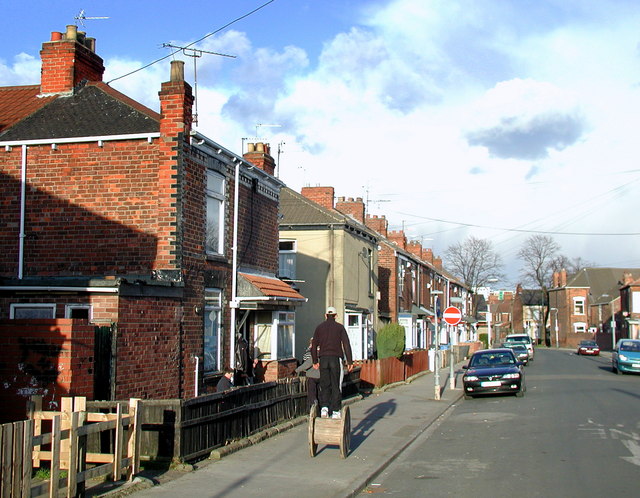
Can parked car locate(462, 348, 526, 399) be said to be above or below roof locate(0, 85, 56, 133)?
below

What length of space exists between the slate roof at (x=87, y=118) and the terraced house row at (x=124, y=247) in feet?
0.14

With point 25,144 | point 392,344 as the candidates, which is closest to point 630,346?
point 392,344

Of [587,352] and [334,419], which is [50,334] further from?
[587,352]

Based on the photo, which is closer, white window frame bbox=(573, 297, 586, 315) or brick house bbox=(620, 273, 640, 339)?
brick house bbox=(620, 273, 640, 339)

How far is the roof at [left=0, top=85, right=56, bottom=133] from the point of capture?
16.8m

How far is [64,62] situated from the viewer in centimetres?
1722

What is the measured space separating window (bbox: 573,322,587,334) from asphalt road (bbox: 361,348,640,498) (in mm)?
81840

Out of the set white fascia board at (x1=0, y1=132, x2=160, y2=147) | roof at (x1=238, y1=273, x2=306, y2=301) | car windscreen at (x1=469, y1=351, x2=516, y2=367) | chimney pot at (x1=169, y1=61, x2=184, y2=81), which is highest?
chimney pot at (x1=169, y1=61, x2=184, y2=81)

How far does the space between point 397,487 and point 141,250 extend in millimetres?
7549

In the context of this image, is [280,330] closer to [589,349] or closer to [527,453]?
[527,453]

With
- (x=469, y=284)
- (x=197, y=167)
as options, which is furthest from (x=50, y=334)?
(x=469, y=284)

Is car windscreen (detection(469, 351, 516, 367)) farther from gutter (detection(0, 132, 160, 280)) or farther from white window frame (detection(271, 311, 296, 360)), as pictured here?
gutter (detection(0, 132, 160, 280))

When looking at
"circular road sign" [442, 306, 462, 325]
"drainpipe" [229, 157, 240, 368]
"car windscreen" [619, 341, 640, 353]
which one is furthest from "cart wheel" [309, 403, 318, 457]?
"car windscreen" [619, 341, 640, 353]

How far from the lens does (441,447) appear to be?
12.7m
